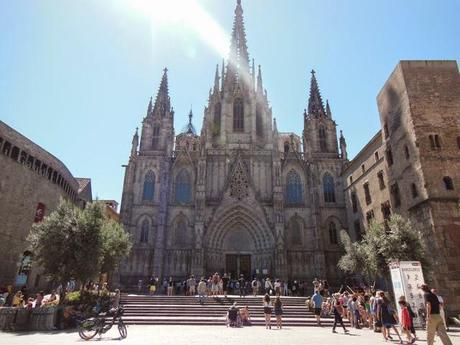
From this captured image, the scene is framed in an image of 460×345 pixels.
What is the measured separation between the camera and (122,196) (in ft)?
109

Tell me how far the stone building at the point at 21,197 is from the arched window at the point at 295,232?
24.7 metres

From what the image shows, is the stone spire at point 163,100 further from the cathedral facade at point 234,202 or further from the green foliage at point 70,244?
the green foliage at point 70,244

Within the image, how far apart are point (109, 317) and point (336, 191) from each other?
26930 mm

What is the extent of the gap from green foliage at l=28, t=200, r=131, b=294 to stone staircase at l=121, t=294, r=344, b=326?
11.8 feet

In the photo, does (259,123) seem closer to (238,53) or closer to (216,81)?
(216,81)

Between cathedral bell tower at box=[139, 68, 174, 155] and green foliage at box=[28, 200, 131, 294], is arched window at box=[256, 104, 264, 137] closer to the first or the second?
cathedral bell tower at box=[139, 68, 174, 155]

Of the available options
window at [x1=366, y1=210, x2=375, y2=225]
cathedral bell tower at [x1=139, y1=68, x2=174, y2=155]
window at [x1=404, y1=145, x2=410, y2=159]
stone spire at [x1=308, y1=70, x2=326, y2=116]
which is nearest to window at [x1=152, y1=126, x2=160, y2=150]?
cathedral bell tower at [x1=139, y1=68, x2=174, y2=155]

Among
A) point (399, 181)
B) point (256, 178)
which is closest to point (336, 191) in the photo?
point (256, 178)

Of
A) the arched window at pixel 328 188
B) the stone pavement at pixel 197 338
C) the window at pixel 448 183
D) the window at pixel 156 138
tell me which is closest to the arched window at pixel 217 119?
the window at pixel 156 138

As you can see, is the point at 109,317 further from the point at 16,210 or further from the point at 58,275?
the point at 16,210

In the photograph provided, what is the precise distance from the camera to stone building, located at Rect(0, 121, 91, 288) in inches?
986

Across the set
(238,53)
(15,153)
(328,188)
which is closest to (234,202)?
(328,188)

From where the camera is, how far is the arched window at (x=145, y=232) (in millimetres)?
32156

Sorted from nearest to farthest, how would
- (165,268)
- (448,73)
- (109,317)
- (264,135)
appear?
(109,317)
(448,73)
(165,268)
(264,135)
